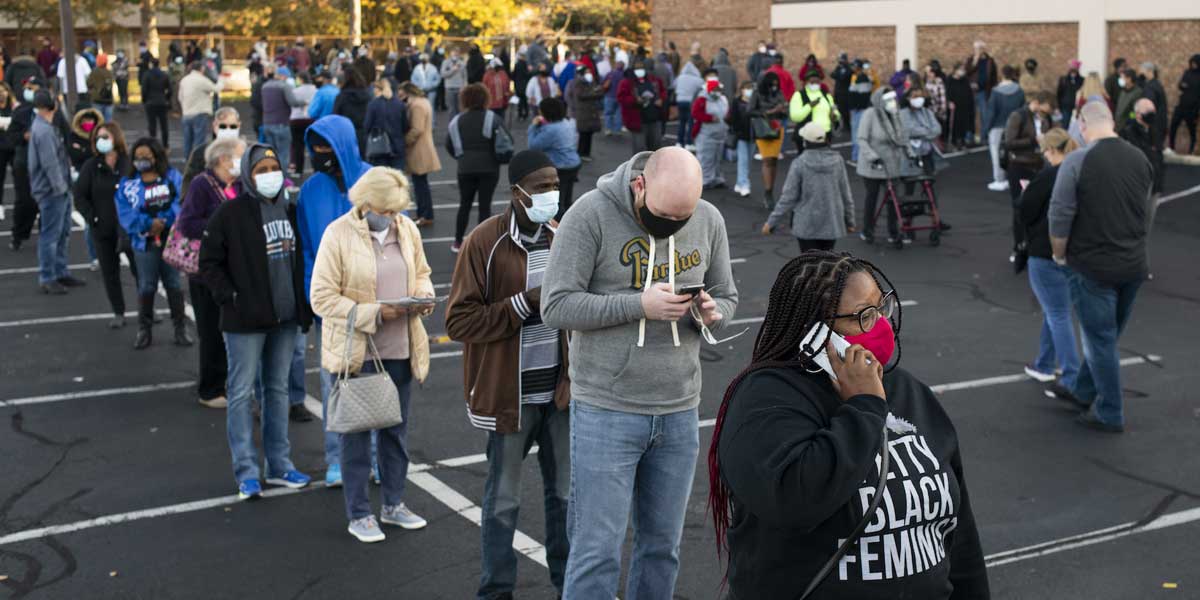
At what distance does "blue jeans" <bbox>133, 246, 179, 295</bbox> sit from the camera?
11.1m

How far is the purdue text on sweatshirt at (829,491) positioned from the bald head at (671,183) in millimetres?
1453

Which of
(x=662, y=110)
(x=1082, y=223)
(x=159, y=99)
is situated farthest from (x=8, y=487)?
(x=159, y=99)

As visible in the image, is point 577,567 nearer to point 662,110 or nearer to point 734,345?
point 734,345

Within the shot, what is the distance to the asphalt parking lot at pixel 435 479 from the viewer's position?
6492mm

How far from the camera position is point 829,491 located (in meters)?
3.11

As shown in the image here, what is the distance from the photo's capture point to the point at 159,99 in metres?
26.5

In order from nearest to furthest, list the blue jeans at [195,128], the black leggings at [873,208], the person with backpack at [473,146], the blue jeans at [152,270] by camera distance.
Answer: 1. the blue jeans at [152,270]
2. the person with backpack at [473,146]
3. the black leggings at [873,208]
4. the blue jeans at [195,128]

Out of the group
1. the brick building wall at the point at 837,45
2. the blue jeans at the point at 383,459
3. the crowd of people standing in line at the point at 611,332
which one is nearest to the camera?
the crowd of people standing in line at the point at 611,332

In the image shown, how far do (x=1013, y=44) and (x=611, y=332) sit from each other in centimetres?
2665

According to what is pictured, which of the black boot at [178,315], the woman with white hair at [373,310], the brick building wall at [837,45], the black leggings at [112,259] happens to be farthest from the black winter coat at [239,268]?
the brick building wall at [837,45]

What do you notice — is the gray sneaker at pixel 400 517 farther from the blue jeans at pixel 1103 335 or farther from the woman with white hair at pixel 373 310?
the blue jeans at pixel 1103 335

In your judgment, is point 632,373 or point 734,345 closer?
point 632,373

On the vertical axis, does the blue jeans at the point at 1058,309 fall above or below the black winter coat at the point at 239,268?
below

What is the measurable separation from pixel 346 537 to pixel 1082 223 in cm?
514
